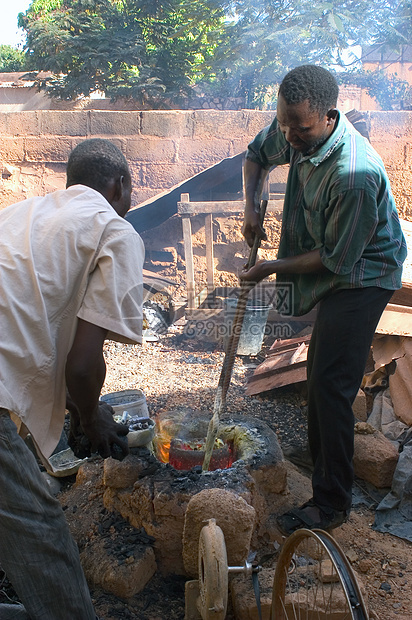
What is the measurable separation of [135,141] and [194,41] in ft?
16.4

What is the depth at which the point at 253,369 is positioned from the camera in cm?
580

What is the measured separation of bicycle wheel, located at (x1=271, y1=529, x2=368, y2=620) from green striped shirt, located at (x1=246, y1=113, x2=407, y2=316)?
3.91 feet

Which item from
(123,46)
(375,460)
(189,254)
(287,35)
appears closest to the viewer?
(375,460)

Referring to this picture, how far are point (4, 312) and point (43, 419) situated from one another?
0.42 metres

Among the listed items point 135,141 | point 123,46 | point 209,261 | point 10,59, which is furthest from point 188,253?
point 10,59

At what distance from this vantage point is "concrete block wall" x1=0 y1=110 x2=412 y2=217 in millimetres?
7926

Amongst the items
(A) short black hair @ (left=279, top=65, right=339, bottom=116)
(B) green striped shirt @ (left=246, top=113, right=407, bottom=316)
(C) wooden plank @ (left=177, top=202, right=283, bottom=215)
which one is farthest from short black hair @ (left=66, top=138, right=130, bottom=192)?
(C) wooden plank @ (left=177, top=202, right=283, bottom=215)

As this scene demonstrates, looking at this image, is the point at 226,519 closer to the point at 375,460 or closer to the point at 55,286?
the point at 55,286

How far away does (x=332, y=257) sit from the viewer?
93.7 inches

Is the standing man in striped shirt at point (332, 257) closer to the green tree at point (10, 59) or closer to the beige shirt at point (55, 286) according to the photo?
the beige shirt at point (55, 286)

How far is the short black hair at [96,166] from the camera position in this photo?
2.01 metres

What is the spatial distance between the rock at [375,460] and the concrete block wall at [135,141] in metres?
5.65

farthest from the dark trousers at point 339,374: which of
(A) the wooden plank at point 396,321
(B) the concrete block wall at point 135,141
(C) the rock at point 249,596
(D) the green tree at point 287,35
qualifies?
(D) the green tree at point 287,35

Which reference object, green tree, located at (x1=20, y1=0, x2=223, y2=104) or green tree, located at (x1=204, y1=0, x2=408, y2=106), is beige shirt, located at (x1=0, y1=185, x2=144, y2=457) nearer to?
green tree, located at (x1=20, y1=0, x2=223, y2=104)
